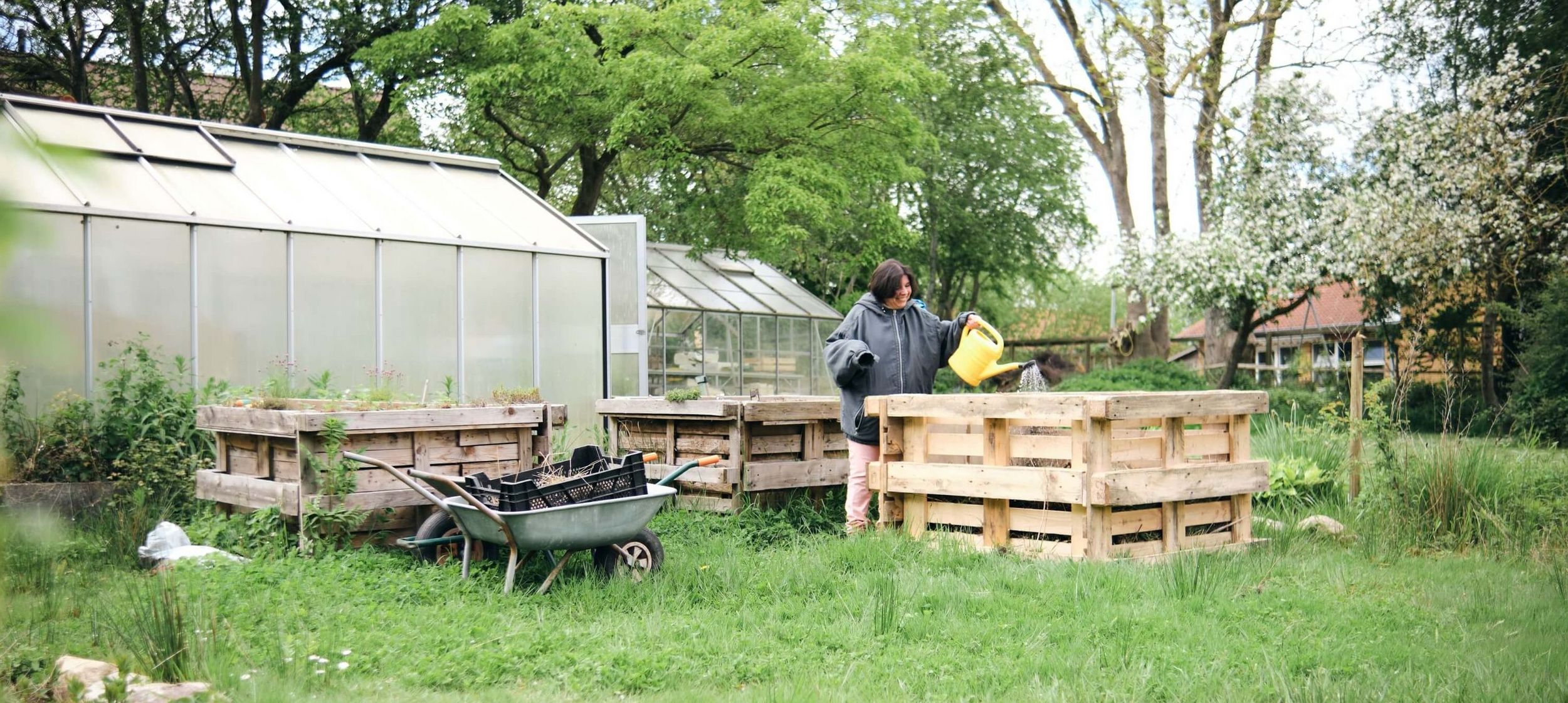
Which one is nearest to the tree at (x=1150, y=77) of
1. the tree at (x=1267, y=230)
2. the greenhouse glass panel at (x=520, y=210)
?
the tree at (x=1267, y=230)

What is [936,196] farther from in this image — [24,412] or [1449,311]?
[24,412]

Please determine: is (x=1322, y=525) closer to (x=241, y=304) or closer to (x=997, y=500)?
(x=997, y=500)

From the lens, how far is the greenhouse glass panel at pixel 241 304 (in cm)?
1009

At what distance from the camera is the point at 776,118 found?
55.1 feet

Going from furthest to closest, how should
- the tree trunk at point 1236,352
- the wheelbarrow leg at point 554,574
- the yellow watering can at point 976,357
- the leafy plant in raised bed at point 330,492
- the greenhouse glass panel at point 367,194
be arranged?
the tree trunk at point 1236,352 → the greenhouse glass panel at point 367,194 → the yellow watering can at point 976,357 → the leafy plant in raised bed at point 330,492 → the wheelbarrow leg at point 554,574

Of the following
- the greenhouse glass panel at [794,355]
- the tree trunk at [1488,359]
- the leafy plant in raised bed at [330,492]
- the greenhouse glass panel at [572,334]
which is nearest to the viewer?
the leafy plant in raised bed at [330,492]

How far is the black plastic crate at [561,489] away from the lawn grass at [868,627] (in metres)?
0.41

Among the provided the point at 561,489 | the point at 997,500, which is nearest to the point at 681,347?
the point at 997,500

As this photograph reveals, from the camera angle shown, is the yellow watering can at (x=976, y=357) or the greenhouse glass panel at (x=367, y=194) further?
the greenhouse glass panel at (x=367, y=194)

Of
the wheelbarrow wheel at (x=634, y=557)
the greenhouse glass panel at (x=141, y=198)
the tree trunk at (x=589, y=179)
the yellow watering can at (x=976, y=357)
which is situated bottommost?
the wheelbarrow wheel at (x=634, y=557)

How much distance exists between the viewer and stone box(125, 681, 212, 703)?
347 centimetres

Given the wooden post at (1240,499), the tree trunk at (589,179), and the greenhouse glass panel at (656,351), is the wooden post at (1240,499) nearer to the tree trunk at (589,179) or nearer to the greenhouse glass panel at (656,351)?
the greenhouse glass panel at (656,351)

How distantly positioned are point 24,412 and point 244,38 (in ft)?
33.9

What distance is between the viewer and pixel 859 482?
7305mm
